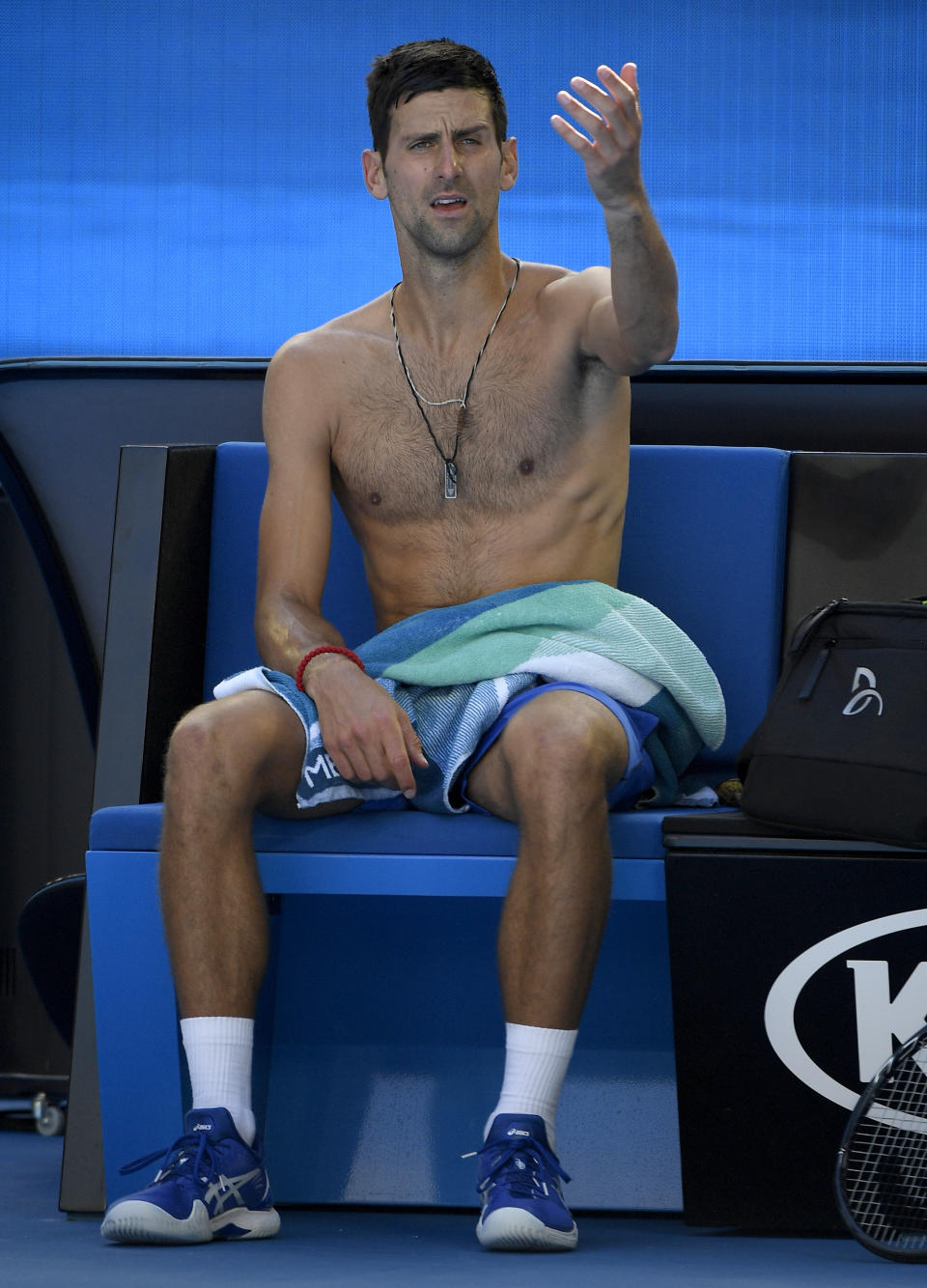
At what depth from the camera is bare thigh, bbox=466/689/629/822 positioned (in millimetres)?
1387

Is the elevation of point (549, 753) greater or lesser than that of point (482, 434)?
lesser

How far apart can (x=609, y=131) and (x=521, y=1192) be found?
924mm

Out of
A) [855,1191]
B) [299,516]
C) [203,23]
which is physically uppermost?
[203,23]

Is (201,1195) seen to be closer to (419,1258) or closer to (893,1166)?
(419,1258)

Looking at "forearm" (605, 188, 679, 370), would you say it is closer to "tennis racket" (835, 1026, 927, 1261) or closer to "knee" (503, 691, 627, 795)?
"knee" (503, 691, 627, 795)

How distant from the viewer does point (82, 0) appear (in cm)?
255

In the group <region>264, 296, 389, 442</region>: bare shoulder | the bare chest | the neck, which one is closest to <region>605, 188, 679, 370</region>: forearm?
the bare chest

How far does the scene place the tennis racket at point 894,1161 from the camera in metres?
1.24

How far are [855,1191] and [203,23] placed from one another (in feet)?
6.66

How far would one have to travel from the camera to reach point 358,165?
8.27ft

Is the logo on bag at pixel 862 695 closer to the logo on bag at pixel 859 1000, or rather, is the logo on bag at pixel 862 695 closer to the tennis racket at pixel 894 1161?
the logo on bag at pixel 859 1000

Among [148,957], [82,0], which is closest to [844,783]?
[148,957]

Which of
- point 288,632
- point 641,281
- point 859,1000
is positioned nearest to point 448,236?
point 641,281

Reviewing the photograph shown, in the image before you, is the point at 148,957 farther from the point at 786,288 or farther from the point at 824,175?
the point at 824,175
